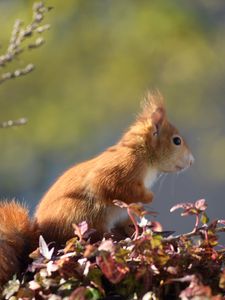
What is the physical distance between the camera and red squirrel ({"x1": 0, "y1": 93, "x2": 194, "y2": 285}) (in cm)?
129

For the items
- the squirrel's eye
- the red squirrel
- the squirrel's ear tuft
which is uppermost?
the squirrel's ear tuft

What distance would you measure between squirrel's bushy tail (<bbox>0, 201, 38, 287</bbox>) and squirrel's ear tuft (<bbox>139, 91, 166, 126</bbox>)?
1.13ft

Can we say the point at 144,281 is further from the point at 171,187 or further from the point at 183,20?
the point at 183,20

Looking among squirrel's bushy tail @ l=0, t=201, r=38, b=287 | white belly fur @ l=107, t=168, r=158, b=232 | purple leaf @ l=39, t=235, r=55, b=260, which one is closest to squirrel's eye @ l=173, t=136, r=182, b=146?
white belly fur @ l=107, t=168, r=158, b=232

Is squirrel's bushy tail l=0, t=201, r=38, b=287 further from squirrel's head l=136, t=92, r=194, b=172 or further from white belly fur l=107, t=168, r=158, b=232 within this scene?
squirrel's head l=136, t=92, r=194, b=172

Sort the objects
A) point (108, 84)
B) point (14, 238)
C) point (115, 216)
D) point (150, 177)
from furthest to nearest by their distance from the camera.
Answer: point (108, 84)
point (150, 177)
point (115, 216)
point (14, 238)

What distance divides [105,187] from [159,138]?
20cm

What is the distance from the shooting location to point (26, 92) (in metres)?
2.02

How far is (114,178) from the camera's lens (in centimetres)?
139

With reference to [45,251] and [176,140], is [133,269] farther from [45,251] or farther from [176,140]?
[176,140]

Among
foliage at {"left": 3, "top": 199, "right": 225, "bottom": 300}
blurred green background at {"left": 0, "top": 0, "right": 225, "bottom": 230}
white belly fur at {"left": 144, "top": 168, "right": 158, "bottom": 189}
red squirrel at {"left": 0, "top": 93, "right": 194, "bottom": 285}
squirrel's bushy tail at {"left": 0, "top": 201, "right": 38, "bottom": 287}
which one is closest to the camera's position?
foliage at {"left": 3, "top": 199, "right": 225, "bottom": 300}

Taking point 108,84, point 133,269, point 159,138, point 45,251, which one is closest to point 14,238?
point 45,251

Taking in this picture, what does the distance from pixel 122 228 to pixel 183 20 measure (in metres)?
0.80

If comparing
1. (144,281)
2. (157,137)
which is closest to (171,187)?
(157,137)
